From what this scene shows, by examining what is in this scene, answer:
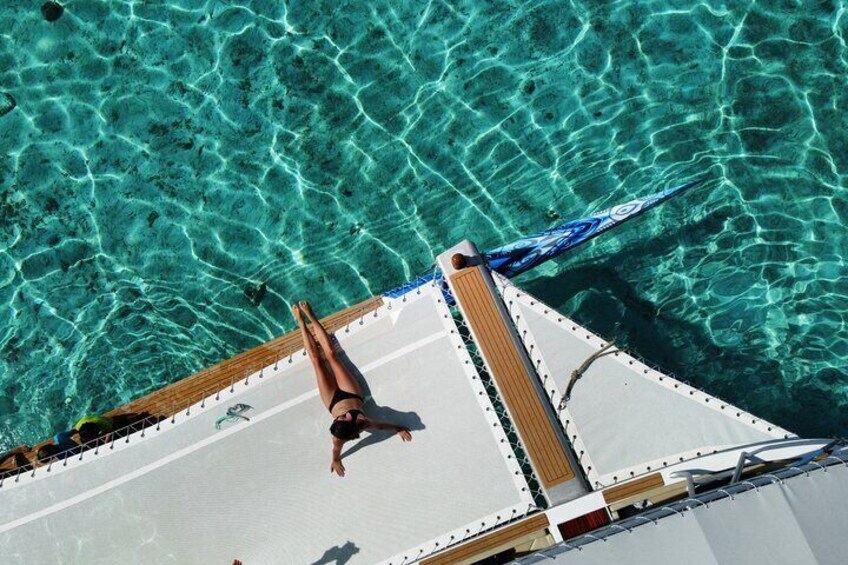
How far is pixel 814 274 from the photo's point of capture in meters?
9.60

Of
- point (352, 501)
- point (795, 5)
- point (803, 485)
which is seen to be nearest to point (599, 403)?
point (803, 485)

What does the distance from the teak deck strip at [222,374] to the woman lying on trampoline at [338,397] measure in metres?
0.98

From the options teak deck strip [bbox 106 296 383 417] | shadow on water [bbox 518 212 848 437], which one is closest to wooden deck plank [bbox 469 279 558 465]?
teak deck strip [bbox 106 296 383 417]

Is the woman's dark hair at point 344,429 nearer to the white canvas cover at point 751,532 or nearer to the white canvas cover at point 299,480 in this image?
the white canvas cover at point 299,480

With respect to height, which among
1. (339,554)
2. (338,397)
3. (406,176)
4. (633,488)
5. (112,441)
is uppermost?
(406,176)

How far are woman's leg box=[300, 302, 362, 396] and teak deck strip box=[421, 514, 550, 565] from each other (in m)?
1.80

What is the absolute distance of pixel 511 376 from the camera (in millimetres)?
7438

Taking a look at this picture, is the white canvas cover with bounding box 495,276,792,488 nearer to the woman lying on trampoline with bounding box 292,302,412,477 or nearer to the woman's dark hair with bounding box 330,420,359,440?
the woman lying on trampoline with bounding box 292,302,412,477

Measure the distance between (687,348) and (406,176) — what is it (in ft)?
14.1

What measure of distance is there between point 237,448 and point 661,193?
6.03 m

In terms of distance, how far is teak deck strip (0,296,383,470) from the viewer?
896 cm

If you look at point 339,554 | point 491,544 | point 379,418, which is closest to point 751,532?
point 491,544

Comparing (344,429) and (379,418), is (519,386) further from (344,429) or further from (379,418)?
(344,429)

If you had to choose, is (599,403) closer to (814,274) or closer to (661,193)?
(661,193)
